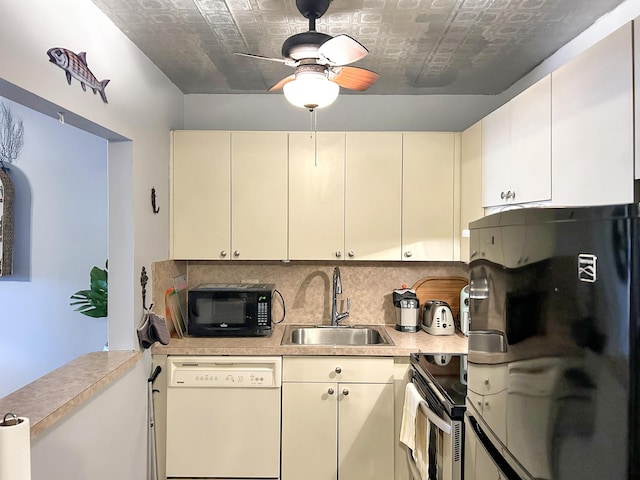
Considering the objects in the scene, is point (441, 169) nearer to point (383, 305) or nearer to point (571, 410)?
point (383, 305)

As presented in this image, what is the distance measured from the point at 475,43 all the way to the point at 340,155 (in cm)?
94

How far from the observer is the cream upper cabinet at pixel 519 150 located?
5.61 feet

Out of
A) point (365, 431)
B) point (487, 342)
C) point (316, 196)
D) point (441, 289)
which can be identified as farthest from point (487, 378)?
point (441, 289)

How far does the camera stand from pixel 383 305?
3.04 meters

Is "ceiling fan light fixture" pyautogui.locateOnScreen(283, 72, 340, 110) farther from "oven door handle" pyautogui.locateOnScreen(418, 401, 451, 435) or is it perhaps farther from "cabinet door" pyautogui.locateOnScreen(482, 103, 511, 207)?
"oven door handle" pyautogui.locateOnScreen(418, 401, 451, 435)

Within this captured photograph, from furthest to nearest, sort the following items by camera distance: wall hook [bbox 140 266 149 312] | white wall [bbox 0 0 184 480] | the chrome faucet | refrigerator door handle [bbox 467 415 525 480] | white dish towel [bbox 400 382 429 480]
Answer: the chrome faucet < wall hook [bbox 140 266 149 312] < white dish towel [bbox 400 382 429 480] < white wall [bbox 0 0 184 480] < refrigerator door handle [bbox 467 415 525 480]

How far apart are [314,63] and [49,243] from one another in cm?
209

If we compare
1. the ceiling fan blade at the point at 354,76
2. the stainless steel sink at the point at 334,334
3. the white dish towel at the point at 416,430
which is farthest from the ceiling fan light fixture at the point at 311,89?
the stainless steel sink at the point at 334,334

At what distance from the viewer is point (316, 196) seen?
2.73m

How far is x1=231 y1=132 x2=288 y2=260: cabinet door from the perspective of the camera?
8.91ft

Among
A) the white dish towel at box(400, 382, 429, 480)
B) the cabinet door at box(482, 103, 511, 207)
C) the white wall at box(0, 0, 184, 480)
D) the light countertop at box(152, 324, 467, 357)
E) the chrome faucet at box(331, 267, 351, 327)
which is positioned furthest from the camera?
the chrome faucet at box(331, 267, 351, 327)

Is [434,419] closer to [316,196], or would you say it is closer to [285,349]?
[285,349]

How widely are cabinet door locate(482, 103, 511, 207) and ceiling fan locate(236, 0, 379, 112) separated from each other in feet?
2.34

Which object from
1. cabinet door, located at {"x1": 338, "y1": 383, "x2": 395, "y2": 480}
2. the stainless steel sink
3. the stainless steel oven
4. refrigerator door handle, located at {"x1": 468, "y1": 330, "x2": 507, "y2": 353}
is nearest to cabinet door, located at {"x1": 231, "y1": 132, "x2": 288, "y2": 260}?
the stainless steel sink
